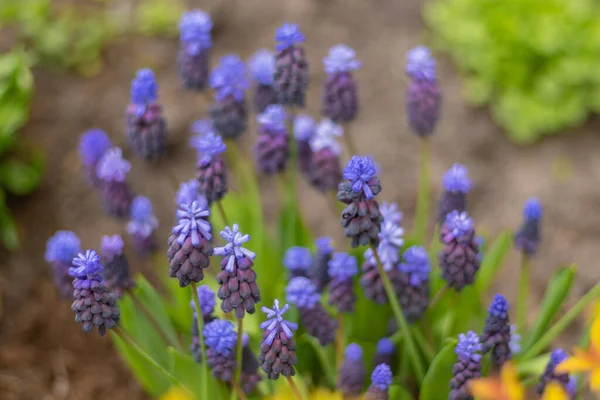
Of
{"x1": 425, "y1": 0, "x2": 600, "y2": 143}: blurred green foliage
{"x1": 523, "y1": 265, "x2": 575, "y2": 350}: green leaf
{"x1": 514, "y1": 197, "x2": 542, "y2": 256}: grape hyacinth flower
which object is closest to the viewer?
{"x1": 523, "y1": 265, "x2": 575, "y2": 350}: green leaf

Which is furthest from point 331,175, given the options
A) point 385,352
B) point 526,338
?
point 526,338

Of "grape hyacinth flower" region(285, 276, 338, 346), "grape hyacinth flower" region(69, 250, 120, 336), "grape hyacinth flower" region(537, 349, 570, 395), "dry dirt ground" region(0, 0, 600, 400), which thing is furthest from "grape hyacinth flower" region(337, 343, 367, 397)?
"dry dirt ground" region(0, 0, 600, 400)

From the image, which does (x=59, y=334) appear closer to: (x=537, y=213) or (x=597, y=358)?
(x=537, y=213)

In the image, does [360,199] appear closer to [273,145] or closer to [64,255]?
[273,145]

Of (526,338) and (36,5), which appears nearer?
(526,338)

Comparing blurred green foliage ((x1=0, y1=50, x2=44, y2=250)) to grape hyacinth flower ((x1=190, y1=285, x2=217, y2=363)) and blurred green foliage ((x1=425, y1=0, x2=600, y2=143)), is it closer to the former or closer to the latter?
grape hyacinth flower ((x1=190, y1=285, x2=217, y2=363))

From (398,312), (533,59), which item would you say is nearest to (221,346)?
(398,312)
